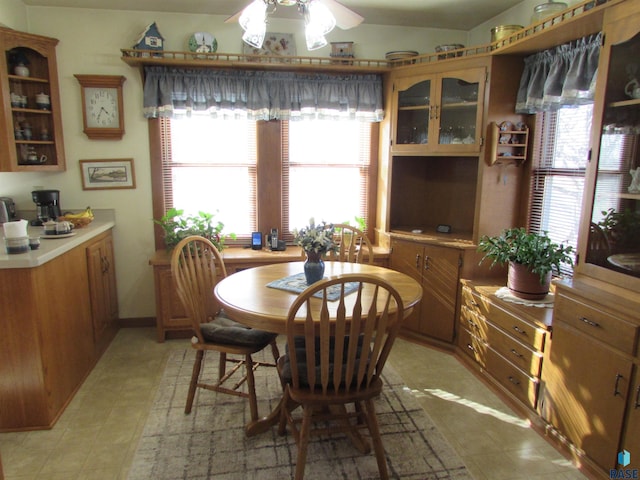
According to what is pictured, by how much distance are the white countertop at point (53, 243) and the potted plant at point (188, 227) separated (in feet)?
1.41

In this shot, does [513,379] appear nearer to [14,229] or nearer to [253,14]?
[253,14]

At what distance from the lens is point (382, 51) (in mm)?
3705

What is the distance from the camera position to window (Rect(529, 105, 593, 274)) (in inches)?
107

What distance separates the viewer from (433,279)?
3.29 metres

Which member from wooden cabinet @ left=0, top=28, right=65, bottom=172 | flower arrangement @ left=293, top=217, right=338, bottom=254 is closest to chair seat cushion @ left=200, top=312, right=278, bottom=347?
flower arrangement @ left=293, top=217, right=338, bottom=254

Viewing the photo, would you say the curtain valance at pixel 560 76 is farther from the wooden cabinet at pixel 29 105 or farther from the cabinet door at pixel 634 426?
the wooden cabinet at pixel 29 105

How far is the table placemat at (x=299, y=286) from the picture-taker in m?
2.13

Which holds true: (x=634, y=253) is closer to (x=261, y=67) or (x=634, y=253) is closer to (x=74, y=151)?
(x=261, y=67)

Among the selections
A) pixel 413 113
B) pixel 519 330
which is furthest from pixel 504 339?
pixel 413 113

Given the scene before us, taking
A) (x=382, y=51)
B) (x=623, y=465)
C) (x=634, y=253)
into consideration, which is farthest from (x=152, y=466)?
(x=382, y=51)

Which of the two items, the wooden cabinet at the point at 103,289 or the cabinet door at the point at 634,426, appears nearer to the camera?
the cabinet door at the point at 634,426

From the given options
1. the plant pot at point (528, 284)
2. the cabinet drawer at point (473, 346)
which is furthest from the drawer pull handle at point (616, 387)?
the cabinet drawer at point (473, 346)

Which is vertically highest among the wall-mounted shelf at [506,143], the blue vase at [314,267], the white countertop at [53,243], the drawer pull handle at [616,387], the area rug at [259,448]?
the wall-mounted shelf at [506,143]

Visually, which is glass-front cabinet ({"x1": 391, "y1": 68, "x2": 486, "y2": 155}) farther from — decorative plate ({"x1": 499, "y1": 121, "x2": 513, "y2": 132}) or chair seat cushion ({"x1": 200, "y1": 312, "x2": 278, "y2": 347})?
chair seat cushion ({"x1": 200, "y1": 312, "x2": 278, "y2": 347})
